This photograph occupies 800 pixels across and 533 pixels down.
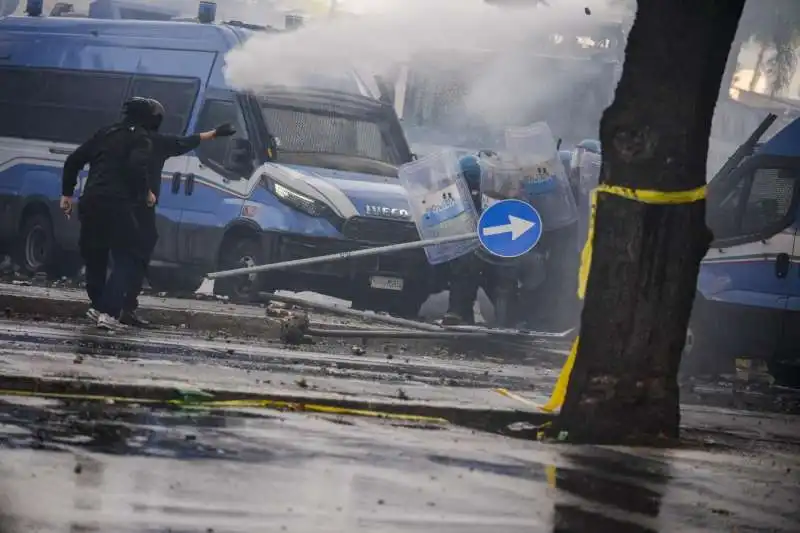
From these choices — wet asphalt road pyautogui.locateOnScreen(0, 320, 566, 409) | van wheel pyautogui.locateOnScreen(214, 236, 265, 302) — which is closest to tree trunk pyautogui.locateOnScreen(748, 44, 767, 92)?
van wheel pyautogui.locateOnScreen(214, 236, 265, 302)

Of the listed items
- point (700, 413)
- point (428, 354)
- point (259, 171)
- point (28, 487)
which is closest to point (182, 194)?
point (259, 171)

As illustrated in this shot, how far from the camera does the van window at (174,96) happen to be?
1847 centimetres

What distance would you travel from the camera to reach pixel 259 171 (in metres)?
17.6

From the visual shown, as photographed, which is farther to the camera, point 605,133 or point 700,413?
point 700,413

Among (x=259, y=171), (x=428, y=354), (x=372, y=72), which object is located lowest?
(x=428, y=354)

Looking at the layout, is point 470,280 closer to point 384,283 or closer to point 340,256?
point 384,283

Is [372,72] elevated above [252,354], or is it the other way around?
[372,72]

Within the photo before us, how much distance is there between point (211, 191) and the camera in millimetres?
18141

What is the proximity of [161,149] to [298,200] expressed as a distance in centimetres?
280

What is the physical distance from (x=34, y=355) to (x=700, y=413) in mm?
4235

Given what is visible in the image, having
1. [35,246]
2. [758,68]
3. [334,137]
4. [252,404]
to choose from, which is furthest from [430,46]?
[758,68]

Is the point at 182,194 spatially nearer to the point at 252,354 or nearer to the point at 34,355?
the point at 252,354

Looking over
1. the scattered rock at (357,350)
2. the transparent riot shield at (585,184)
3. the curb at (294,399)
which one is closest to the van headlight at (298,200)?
the transparent riot shield at (585,184)

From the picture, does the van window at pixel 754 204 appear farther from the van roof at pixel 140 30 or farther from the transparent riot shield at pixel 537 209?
→ the van roof at pixel 140 30
